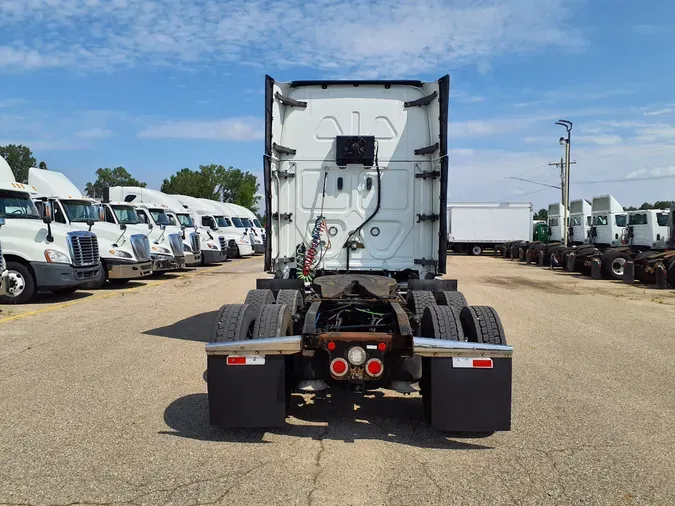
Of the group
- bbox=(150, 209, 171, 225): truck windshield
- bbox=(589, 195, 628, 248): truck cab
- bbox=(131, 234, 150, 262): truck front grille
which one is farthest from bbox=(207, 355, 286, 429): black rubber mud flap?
bbox=(589, 195, 628, 248): truck cab

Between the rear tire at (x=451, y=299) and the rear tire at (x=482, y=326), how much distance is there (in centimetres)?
124

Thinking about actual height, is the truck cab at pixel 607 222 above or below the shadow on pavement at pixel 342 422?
above

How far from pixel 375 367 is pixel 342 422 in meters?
0.88

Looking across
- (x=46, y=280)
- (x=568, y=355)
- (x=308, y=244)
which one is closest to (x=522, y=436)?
(x=568, y=355)

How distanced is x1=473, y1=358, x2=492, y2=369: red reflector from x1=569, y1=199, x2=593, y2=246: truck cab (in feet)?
103

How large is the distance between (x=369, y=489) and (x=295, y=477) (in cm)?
52

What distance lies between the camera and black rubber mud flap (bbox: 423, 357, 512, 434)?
4.45 metres

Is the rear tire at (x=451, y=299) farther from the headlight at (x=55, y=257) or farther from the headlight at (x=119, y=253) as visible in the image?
the headlight at (x=119, y=253)


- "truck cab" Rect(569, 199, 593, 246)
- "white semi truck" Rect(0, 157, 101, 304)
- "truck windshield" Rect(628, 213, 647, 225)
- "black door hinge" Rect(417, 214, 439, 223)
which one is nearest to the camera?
"black door hinge" Rect(417, 214, 439, 223)

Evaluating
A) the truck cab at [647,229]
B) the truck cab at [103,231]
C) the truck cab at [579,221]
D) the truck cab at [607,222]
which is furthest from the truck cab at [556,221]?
the truck cab at [103,231]

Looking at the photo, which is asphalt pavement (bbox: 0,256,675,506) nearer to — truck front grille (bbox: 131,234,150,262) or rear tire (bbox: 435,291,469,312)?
rear tire (bbox: 435,291,469,312)

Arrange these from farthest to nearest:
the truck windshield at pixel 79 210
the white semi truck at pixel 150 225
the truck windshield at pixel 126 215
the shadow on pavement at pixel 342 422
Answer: the truck windshield at pixel 126 215 < the white semi truck at pixel 150 225 < the truck windshield at pixel 79 210 < the shadow on pavement at pixel 342 422

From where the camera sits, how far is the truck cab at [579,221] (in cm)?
3420

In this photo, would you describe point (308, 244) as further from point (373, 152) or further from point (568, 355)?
point (568, 355)
